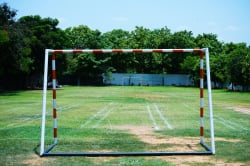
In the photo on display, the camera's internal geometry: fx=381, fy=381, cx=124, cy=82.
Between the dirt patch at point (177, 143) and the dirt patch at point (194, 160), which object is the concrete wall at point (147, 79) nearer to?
the dirt patch at point (177, 143)

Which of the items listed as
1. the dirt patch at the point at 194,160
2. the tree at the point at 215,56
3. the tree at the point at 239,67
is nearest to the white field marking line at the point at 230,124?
the dirt patch at the point at 194,160

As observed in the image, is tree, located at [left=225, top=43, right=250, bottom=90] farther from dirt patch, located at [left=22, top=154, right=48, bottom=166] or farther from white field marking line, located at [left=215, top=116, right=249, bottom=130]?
dirt patch, located at [left=22, top=154, right=48, bottom=166]

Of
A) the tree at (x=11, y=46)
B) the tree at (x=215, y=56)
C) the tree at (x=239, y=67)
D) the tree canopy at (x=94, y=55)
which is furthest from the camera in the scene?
the tree at (x=215, y=56)

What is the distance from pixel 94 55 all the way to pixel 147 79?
10.8 meters

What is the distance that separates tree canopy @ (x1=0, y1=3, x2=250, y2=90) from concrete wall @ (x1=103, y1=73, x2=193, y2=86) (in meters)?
1.52

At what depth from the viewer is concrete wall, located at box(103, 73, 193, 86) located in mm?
68312

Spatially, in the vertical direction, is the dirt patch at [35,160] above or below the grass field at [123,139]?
below

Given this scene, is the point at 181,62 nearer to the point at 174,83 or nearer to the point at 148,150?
the point at 174,83

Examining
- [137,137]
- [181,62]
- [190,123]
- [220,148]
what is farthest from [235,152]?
[181,62]

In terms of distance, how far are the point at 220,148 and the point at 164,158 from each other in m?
1.77

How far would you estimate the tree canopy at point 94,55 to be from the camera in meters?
36.5

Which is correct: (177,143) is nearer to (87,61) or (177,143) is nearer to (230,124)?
(230,124)

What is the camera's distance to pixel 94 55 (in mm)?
64500

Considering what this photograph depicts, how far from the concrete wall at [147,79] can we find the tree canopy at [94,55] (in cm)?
152
